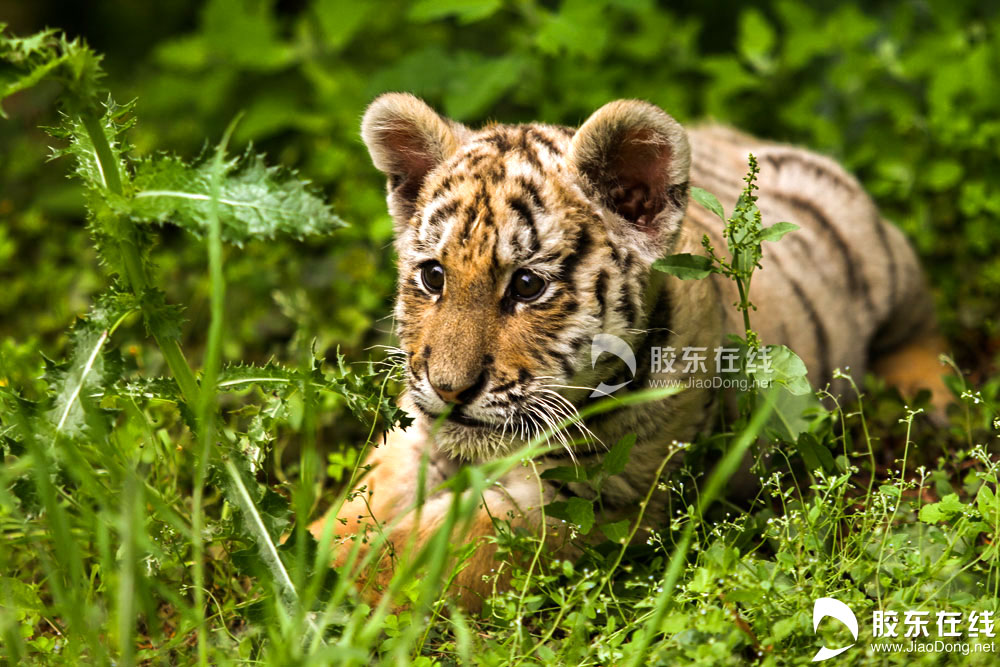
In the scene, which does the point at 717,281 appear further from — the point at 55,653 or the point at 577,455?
the point at 55,653

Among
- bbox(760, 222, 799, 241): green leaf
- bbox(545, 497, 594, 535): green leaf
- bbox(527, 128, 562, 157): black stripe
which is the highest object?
bbox(527, 128, 562, 157): black stripe

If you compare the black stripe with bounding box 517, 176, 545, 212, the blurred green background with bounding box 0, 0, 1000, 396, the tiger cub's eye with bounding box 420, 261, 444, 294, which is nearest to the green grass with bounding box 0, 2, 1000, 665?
the tiger cub's eye with bounding box 420, 261, 444, 294

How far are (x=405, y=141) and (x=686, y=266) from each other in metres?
0.98

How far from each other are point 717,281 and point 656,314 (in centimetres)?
50

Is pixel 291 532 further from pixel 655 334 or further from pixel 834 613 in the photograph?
pixel 834 613

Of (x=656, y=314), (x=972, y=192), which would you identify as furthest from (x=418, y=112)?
(x=972, y=192)

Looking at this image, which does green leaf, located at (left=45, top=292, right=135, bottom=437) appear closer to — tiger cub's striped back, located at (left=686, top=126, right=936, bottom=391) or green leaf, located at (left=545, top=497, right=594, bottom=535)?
green leaf, located at (left=545, top=497, right=594, bottom=535)

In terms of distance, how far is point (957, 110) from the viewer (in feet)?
15.5

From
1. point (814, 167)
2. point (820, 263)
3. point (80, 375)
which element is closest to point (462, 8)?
point (814, 167)

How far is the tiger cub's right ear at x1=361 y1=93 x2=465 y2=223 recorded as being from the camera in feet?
9.68

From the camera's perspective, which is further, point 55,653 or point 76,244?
point 76,244

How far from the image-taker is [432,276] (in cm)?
281

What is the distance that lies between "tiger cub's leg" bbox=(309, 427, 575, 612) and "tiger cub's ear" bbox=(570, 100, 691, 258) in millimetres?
834

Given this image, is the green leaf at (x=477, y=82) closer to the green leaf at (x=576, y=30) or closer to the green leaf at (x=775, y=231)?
the green leaf at (x=576, y=30)
